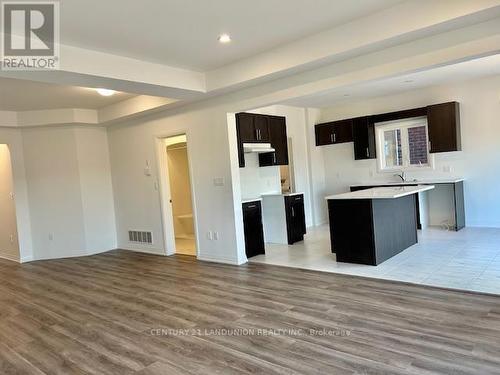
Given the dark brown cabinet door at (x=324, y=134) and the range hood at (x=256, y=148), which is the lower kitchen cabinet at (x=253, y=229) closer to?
the range hood at (x=256, y=148)

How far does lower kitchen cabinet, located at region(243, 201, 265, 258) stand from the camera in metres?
5.61

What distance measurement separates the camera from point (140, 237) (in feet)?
22.7

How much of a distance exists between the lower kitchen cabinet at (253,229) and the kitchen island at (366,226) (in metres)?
1.25

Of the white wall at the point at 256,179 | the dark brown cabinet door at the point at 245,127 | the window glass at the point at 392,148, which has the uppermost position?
the dark brown cabinet door at the point at 245,127

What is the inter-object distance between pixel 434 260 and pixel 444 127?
10.4 ft

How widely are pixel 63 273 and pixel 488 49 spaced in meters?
6.08

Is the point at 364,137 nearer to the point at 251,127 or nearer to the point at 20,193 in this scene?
the point at 251,127

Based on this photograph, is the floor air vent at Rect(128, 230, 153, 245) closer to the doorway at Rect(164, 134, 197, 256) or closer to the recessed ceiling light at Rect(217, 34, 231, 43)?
the doorway at Rect(164, 134, 197, 256)

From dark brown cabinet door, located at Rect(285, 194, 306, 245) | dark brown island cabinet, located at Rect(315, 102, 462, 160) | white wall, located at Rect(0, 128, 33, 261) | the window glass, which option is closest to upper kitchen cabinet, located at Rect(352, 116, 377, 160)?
dark brown island cabinet, located at Rect(315, 102, 462, 160)

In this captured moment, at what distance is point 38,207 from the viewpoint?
6.79 metres

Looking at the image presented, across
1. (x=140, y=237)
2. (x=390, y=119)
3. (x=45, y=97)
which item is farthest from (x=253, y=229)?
(x=390, y=119)

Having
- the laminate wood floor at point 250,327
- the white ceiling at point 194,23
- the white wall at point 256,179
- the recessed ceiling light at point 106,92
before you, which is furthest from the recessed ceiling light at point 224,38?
the white wall at point 256,179

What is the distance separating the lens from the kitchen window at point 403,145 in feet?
23.9

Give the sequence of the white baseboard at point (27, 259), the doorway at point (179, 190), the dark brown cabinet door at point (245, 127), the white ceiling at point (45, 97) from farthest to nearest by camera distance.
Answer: the doorway at point (179, 190), the white baseboard at point (27, 259), the dark brown cabinet door at point (245, 127), the white ceiling at point (45, 97)
